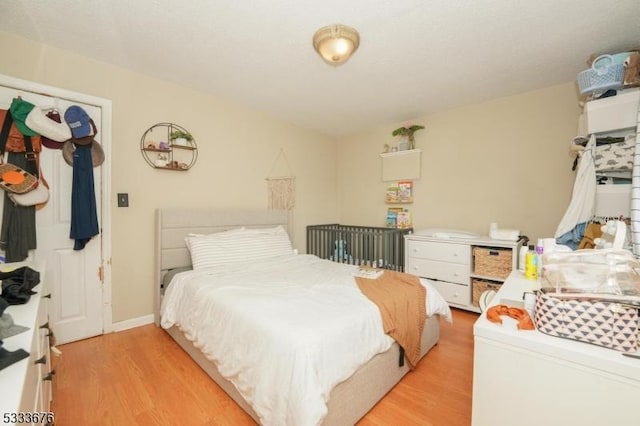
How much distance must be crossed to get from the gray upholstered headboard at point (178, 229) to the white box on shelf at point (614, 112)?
3234 millimetres

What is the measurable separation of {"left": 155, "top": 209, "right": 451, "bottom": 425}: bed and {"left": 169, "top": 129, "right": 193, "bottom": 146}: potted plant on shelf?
2.29ft

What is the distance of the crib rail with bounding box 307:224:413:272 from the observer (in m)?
3.47

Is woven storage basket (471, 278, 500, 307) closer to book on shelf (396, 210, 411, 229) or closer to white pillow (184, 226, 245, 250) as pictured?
book on shelf (396, 210, 411, 229)

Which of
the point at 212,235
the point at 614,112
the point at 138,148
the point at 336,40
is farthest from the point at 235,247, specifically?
the point at 614,112

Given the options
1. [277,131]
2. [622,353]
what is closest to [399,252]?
[277,131]

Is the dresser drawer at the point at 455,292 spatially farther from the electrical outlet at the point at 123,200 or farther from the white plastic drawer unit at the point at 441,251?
the electrical outlet at the point at 123,200

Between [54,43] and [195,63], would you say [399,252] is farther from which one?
[54,43]

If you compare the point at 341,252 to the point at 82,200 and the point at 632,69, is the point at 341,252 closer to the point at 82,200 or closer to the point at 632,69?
the point at 82,200

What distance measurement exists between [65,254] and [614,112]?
4258mm

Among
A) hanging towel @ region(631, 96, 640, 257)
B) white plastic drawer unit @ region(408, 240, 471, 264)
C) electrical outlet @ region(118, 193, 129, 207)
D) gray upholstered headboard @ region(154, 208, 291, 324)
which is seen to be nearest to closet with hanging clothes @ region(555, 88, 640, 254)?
hanging towel @ region(631, 96, 640, 257)

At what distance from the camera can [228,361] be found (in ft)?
5.10

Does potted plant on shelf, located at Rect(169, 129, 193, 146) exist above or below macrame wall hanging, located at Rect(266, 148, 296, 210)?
above

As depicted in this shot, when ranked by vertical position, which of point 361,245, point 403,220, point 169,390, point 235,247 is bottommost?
point 169,390

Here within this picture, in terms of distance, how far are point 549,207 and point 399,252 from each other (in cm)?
160
